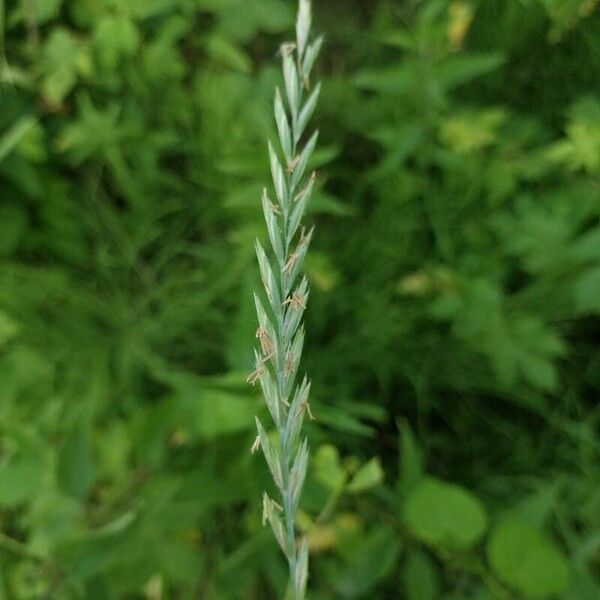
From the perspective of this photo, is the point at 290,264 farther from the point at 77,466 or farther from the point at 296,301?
the point at 77,466

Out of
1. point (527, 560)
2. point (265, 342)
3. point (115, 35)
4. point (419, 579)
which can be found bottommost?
point (419, 579)

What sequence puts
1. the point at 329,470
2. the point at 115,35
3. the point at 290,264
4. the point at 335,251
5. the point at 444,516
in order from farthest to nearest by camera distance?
the point at 335,251, the point at 115,35, the point at 444,516, the point at 329,470, the point at 290,264

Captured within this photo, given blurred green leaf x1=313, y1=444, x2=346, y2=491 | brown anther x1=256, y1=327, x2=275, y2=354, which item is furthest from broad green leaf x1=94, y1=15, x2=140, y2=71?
brown anther x1=256, y1=327, x2=275, y2=354

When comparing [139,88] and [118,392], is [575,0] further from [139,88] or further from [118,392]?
[118,392]

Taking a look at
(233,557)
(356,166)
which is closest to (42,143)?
(356,166)

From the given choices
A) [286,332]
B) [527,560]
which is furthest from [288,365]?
[527,560]

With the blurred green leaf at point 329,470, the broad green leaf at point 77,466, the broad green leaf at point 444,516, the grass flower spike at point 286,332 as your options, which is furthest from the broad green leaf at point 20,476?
the grass flower spike at point 286,332

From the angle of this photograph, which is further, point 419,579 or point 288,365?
point 419,579
